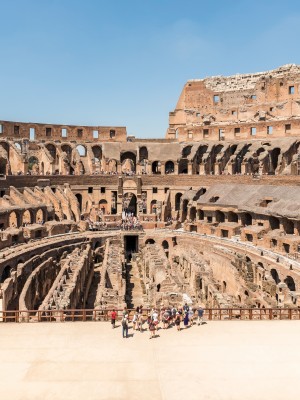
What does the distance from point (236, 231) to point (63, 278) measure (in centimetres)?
1758

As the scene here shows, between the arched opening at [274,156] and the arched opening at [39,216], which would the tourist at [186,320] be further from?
the arched opening at [274,156]

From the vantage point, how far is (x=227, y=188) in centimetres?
4222

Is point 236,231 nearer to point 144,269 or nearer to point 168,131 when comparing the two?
point 144,269

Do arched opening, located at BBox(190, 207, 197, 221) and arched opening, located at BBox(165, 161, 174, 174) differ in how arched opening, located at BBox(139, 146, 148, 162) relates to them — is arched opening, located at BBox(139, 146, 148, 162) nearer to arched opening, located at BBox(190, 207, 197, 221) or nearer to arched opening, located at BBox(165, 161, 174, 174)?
arched opening, located at BBox(165, 161, 174, 174)

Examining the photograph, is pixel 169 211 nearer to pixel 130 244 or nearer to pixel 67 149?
pixel 130 244

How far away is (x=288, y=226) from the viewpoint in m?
32.6

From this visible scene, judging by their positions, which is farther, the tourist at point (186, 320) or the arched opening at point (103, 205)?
the arched opening at point (103, 205)

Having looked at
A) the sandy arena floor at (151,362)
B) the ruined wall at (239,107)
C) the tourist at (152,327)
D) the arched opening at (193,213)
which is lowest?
the sandy arena floor at (151,362)

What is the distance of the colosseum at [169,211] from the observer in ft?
77.9

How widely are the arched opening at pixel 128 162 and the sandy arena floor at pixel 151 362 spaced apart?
136 ft

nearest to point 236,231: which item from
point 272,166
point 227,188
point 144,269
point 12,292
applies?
point 227,188

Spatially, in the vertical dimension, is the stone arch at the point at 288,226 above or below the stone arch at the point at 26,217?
below

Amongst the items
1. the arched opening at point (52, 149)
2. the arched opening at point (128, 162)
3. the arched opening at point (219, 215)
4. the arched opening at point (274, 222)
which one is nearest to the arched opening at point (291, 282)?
the arched opening at point (274, 222)

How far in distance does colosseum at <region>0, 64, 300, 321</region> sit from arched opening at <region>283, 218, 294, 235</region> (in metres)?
0.11
